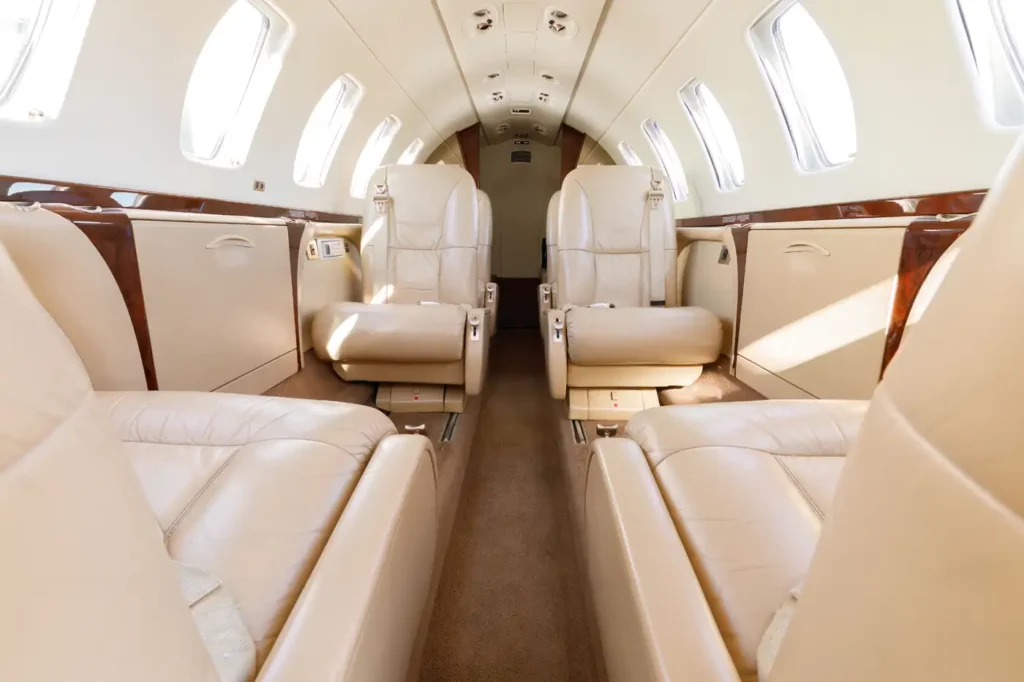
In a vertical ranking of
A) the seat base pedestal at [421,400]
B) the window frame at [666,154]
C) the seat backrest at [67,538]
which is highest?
the window frame at [666,154]

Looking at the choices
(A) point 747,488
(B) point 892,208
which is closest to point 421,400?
(A) point 747,488

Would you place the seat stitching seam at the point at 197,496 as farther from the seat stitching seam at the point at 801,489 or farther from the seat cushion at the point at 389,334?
the seat cushion at the point at 389,334

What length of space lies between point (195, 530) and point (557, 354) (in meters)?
1.97

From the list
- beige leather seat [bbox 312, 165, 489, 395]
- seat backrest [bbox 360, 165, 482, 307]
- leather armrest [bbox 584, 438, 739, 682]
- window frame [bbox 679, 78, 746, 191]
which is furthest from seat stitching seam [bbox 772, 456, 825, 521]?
window frame [bbox 679, 78, 746, 191]

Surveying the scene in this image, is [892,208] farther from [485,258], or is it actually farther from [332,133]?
[332,133]

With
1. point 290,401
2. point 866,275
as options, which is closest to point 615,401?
point 866,275

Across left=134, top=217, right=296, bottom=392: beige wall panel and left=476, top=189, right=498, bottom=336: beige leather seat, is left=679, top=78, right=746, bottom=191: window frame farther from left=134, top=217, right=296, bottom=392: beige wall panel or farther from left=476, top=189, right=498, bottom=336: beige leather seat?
left=134, top=217, right=296, bottom=392: beige wall panel

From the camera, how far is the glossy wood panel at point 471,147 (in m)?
8.70

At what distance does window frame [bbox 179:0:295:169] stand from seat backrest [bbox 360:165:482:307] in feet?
3.11

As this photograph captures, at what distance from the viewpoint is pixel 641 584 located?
0.72m

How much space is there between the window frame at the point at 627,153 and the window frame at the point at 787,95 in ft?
12.4

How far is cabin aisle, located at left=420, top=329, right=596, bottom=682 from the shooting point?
146 cm

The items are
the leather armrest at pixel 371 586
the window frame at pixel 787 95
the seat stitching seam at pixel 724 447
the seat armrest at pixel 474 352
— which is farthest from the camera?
the window frame at pixel 787 95

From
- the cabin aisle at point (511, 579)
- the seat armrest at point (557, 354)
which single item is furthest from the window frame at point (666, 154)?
the cabin aisle at point (511, 579)
